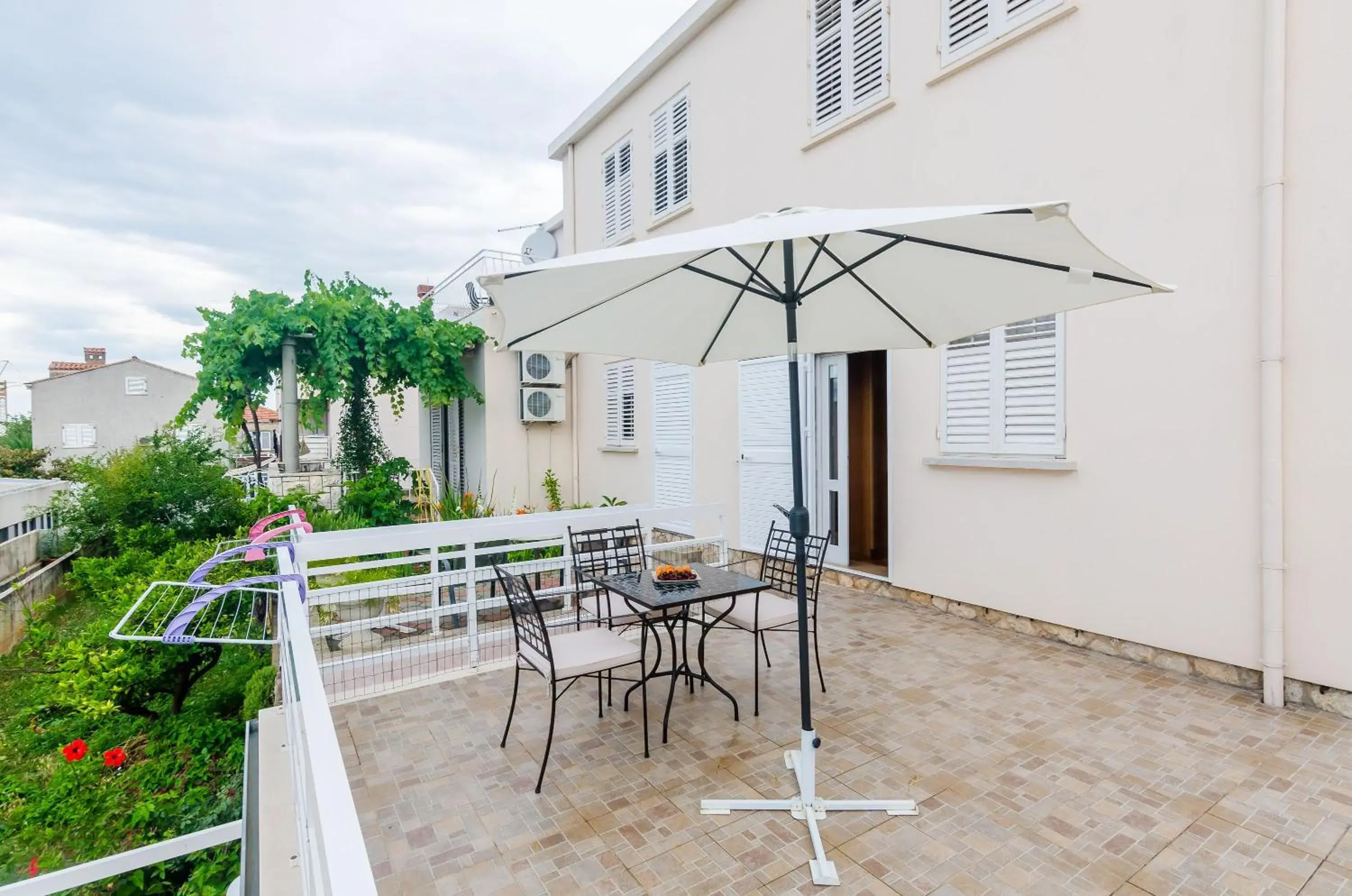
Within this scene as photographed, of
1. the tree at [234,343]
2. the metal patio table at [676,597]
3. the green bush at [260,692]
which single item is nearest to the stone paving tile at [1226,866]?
the metal patio table at [676,597]

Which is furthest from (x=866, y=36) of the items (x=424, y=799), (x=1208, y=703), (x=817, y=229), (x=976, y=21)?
(x=424, y=799)

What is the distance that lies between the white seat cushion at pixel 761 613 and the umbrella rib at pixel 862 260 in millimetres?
1757

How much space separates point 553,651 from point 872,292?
94.2 inches

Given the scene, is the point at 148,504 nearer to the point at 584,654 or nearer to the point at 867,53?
the point at 584,654

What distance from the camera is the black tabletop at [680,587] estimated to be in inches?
125

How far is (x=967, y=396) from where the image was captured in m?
5.11

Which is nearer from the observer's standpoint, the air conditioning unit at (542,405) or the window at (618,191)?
the window at (618,191)

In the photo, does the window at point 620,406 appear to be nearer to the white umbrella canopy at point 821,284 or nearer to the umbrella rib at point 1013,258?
the white umbrella canopy at point 821,284

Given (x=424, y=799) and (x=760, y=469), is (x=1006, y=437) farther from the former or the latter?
(x=424, y=799)

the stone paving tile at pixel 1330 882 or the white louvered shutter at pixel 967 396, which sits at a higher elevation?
the white louvered shutter at pixel 967 396

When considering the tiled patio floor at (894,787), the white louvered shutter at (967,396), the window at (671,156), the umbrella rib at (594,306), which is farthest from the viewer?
the window at (671,156)

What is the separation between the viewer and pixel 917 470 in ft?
18.2

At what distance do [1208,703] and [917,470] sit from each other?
2.52 meters

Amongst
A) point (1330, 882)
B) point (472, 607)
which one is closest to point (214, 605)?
point (472, 607)
